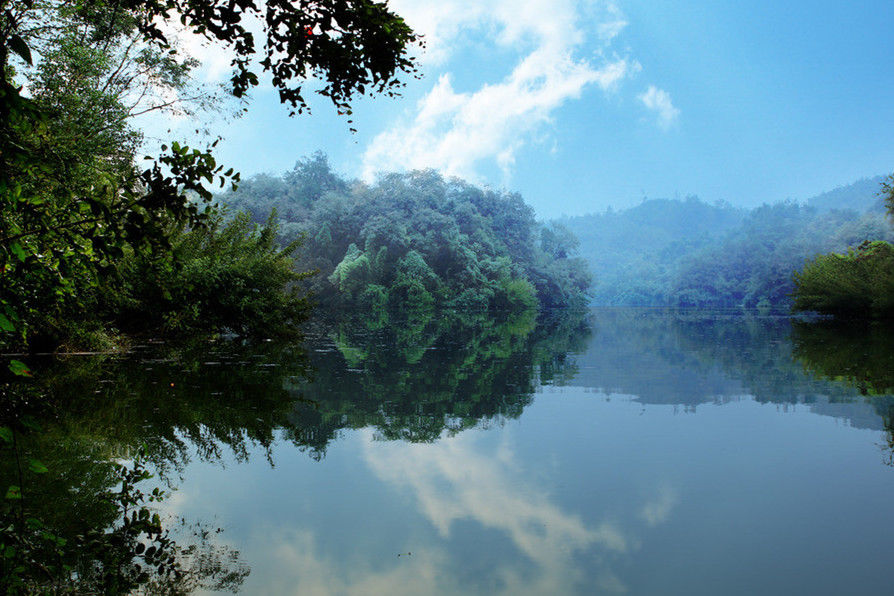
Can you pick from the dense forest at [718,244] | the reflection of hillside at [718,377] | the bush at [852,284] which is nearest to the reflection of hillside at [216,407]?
the reflection of hillside at [718,377]

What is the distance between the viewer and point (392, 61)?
4.05 meters

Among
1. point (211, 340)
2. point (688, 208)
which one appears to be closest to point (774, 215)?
point (688, 208)

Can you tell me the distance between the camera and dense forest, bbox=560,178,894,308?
69.6 metres

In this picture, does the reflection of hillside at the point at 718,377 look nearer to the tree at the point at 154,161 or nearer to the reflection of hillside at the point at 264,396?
the reflection of hillside at the point at 264,396

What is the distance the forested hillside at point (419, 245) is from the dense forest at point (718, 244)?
62.2ft

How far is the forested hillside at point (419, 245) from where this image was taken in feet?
139

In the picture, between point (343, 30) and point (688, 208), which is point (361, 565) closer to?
point (343, 30)

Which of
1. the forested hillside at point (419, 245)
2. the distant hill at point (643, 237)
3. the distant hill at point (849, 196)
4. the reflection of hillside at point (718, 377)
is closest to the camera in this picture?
the reflection of hillside at point (718, 377)

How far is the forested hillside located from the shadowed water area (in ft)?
110

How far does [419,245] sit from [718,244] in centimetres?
8366

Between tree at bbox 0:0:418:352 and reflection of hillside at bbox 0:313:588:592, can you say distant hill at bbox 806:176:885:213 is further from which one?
tree at bbox 0:0:418:352

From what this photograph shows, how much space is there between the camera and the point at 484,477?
13.8ft

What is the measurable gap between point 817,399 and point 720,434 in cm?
241

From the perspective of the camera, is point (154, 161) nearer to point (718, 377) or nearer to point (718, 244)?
point (718, 377)
